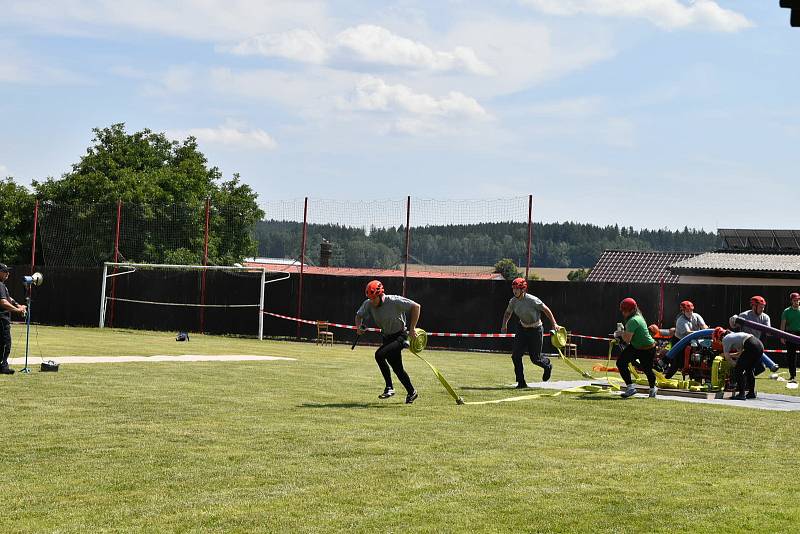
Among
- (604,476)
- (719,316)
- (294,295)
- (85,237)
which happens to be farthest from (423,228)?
(604,476)

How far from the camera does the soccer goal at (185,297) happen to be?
→ 36.4m

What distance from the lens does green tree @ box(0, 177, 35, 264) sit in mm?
57406

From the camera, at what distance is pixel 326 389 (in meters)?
17.4

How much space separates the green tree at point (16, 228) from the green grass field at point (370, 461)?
41681 mm

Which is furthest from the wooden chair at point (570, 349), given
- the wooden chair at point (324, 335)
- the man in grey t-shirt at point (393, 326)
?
the man in grey t-shirt at point (393, 326)

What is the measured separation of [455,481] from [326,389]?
8.06 meters

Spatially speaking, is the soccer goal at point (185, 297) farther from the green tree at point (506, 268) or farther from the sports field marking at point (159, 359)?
the sports field marking at point (159, 359)

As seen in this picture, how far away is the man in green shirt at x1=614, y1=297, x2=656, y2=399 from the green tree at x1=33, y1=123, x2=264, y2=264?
23450mm

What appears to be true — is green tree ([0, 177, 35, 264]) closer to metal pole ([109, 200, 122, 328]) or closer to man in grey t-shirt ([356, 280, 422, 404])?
metal pole ([109, 200, 122, 328])

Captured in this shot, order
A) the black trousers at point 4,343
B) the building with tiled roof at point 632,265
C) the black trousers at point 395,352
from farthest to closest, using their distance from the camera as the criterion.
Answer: the building with tiled roof at point 632,265 < the black trousers at point 4,343 < the black trousers at point 395,352

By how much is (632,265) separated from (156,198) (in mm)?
26730

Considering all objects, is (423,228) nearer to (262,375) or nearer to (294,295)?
(294,295)

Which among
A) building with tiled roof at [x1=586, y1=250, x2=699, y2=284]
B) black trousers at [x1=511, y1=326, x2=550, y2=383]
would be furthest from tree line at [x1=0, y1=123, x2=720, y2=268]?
black trousers at [x1=511, y1=326, x2=550, y2=383]

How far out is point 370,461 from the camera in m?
10.4
